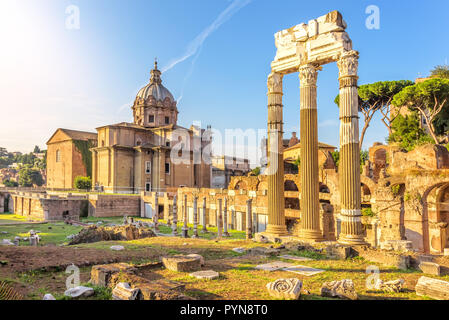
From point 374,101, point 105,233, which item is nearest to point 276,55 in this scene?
point 105,233

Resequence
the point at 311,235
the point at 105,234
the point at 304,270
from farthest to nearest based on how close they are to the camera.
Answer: the point at 105,234 → the point at 311,235 → the point at 304,270

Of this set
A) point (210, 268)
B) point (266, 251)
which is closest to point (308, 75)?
point (266, 251)

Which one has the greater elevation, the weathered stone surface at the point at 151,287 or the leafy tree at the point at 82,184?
the leafy tree at the point at 82,184

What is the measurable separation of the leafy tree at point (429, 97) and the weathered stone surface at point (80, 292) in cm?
2681

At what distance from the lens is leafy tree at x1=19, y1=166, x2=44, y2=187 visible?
216 feet

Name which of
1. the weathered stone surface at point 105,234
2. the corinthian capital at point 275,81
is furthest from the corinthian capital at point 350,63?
the weathered stone surface at point 105,234

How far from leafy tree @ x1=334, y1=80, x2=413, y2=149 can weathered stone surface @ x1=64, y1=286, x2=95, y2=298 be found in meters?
31.2

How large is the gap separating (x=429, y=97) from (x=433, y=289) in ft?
84.8

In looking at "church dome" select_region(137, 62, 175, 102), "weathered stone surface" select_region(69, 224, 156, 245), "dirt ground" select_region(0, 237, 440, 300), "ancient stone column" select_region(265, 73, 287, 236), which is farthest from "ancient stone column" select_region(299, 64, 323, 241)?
"church dome" select_region(137, 62, 175, 102)

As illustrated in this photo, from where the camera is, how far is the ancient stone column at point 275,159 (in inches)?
470

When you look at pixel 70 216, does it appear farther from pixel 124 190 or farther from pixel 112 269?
pixel 112 269

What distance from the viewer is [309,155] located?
10930 mm

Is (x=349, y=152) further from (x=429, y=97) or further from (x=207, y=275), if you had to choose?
(x=429, y=97)

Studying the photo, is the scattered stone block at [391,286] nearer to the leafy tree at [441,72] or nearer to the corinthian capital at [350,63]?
the corinthian capital at [350,63]
